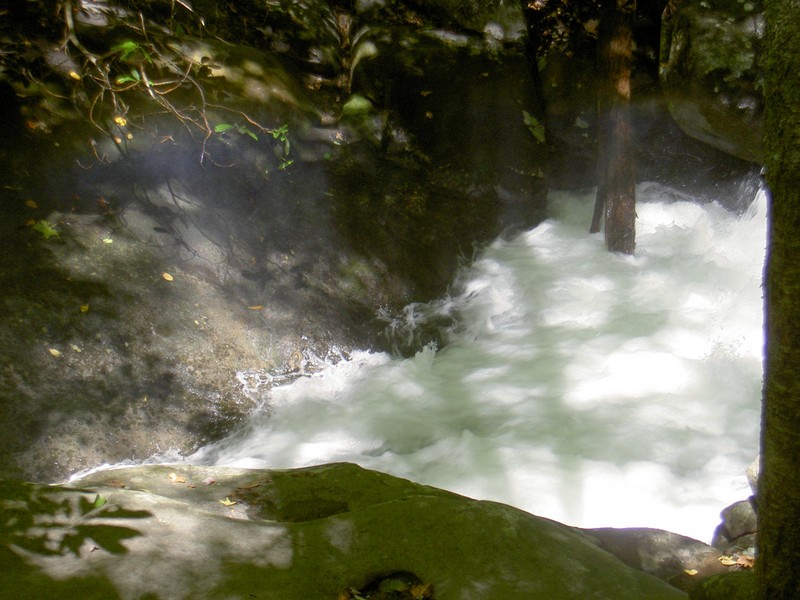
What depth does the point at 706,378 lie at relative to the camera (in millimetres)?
4957

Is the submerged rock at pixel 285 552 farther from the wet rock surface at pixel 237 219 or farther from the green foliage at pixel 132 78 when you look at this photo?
the green foliage at pixel 132 78

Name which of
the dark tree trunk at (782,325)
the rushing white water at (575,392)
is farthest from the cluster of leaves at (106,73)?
the dark tree trunk at (782,325)

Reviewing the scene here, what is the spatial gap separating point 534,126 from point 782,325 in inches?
239

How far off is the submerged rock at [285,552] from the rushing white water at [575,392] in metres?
1.83

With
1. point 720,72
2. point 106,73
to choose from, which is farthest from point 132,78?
point 720,72

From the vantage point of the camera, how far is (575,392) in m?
5.04

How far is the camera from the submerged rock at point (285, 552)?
5.73 ft

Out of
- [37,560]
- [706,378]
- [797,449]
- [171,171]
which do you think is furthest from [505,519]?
[171,171]

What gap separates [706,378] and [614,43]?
3.63m

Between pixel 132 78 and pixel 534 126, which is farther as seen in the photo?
pixel 534 126

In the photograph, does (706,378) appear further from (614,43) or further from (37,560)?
(37,560)

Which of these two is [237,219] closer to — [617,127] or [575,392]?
[575,392]

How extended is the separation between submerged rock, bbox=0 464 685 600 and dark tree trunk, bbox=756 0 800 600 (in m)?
0.63

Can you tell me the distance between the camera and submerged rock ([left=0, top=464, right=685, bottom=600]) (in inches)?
68.8
